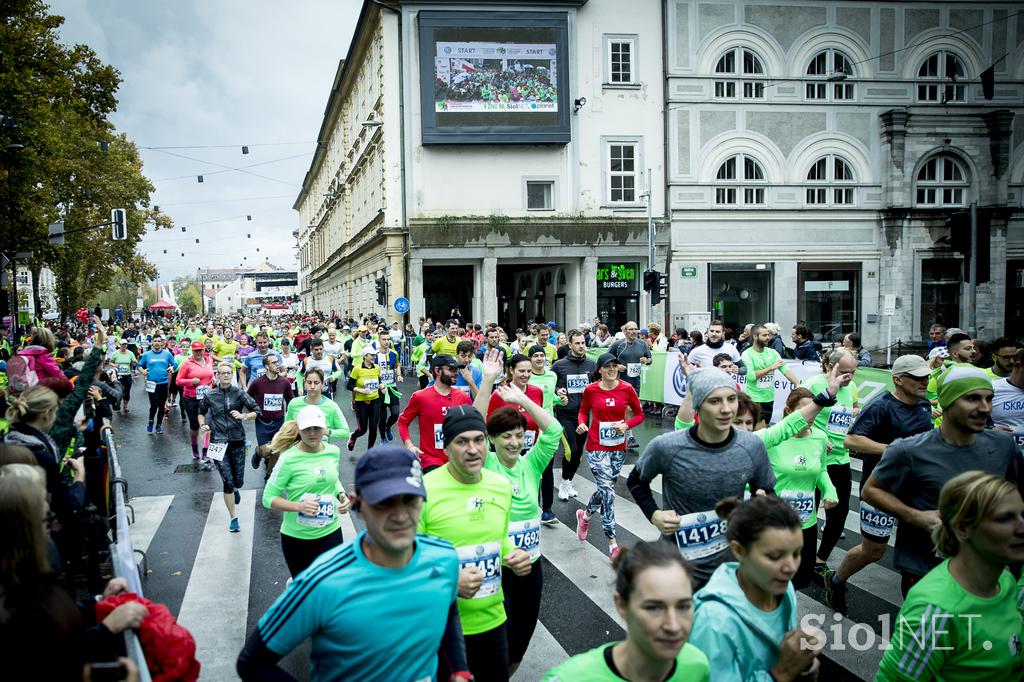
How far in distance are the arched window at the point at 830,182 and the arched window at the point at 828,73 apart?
2657 millimetres

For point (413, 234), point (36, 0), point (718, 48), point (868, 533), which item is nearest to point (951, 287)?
point (718, 48)

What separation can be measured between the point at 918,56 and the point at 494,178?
1919 centimetres

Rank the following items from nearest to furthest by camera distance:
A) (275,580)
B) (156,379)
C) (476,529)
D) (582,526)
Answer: (476,529), (275,580), (582,526), (156,379)

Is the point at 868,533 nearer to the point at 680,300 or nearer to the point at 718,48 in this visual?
the point at 680,300

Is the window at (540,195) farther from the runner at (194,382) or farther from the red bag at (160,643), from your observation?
the red bag at (160,643)

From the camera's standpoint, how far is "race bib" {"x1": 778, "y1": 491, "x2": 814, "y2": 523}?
5.73 m

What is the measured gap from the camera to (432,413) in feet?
23.4

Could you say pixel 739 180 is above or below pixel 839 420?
above

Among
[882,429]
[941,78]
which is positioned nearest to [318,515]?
[882,429]

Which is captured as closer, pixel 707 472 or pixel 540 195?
pixel 707 472

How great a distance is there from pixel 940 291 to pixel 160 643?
35.5m

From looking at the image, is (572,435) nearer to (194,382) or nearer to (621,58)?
(194,382)

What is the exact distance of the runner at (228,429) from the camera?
8.24 meters

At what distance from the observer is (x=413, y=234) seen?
29.4 meters
